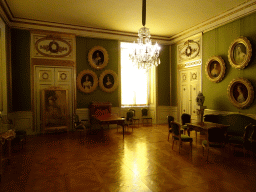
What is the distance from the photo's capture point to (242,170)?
4.29 meters

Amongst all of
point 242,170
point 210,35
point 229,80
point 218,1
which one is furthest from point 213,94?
point 242,170

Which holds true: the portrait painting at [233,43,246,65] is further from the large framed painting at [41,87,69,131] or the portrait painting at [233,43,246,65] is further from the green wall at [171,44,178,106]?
the large framed painting at [41,87,69,131]

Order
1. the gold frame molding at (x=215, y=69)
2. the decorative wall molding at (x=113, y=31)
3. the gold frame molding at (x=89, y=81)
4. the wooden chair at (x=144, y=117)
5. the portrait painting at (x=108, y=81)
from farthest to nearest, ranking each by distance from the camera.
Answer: the wooden chair at (x=144, y=117) → the portrait painting at (x=108, y=81) → the gold frame molding at (x=89, y=81) → the gold frame molding at (x=215, y=69) → the decorative wall molding at (x=113, y=31)

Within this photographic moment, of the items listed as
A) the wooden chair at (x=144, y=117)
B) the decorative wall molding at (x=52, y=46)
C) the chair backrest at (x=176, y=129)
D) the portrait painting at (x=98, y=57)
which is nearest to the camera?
the chair backrest at (x=176, y=129)

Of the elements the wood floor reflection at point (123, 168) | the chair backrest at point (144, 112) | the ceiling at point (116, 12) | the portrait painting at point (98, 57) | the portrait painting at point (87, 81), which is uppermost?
the ceiling at point (116, 12)

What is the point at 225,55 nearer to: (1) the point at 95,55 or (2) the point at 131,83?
(2) the point at 131,83

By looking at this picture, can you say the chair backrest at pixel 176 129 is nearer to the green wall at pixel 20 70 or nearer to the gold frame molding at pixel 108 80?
the gold frame molding at pixel 108 80

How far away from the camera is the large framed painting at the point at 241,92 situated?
609cm

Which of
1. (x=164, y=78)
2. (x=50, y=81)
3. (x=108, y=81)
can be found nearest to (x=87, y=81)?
(x=108, y=81)

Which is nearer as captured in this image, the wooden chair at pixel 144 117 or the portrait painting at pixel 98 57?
the portrait painting at pixel 98 57

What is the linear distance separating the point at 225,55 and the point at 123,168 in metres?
5.69

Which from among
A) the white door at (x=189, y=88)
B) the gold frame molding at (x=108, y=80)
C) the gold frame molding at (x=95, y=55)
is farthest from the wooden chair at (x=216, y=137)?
the gold frame molding at (x=95, y=55)

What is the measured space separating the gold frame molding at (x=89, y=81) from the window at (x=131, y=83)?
5.87ft

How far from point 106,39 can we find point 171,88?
4388 millimetres
